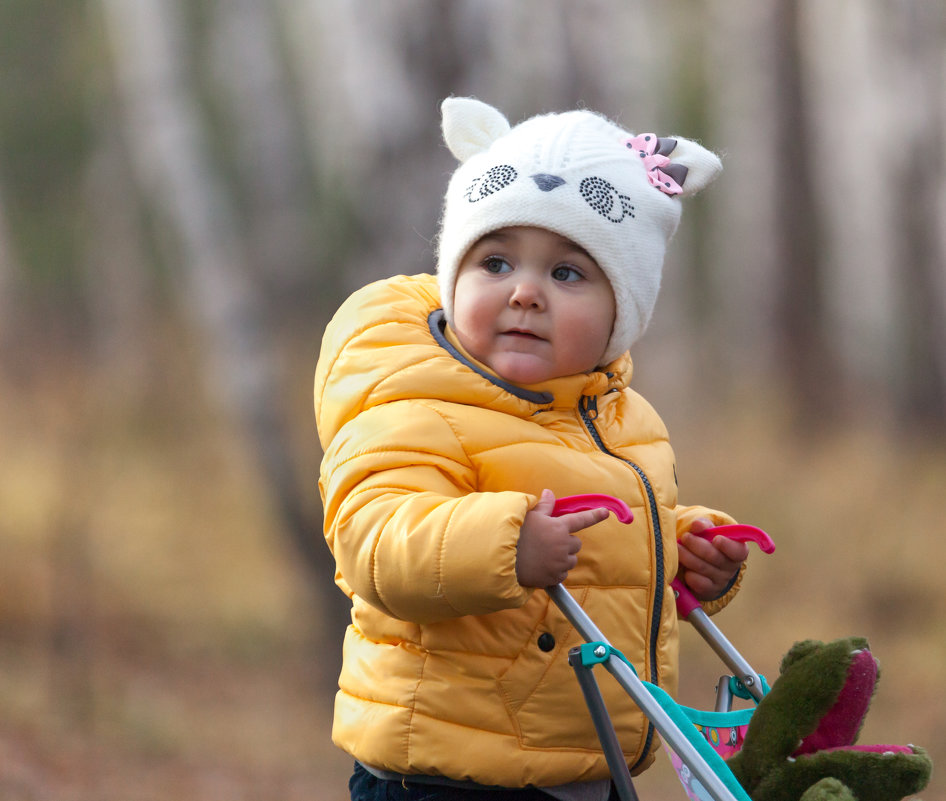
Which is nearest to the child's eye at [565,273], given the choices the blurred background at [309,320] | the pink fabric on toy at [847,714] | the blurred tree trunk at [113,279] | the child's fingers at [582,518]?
the child's fingers at [582,518]

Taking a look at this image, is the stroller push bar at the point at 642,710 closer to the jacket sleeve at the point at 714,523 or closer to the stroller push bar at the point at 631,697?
the stroller push bar at the point at 631,697

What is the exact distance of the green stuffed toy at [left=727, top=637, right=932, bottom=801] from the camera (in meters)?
1.22

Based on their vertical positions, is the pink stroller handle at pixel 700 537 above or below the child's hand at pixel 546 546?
below

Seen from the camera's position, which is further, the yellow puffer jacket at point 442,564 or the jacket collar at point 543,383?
the jacket collar at point 543,383

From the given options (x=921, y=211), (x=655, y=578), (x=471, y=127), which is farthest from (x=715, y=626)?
(x=921, y=211)

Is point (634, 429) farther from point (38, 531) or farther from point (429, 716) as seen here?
point (38, 531)

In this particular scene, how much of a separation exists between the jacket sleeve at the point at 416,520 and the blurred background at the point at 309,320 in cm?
172

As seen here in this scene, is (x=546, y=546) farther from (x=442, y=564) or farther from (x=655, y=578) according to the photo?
(x=655, y=578)

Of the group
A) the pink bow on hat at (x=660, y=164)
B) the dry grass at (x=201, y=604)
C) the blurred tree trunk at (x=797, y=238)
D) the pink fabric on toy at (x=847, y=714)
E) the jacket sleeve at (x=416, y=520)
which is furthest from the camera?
the blurred tree trunk at (x=797, y=238)

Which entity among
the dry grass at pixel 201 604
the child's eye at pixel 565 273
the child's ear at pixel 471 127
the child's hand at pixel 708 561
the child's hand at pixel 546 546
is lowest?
the dry grass at pixel 201 604

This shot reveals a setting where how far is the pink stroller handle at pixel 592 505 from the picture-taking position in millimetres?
1229

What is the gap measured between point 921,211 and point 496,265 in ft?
7.96

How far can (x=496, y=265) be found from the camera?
4.63 ft

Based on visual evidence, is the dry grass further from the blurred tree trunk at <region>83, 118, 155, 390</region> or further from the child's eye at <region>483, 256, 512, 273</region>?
the child's eye at <region>483, 256, 512, 273</region>
